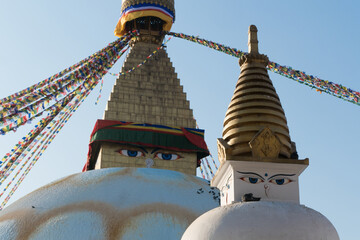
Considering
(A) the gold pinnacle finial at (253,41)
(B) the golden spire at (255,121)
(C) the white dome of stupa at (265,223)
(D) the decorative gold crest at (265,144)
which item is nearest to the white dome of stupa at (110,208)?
(B) the golden spire at (255,121)

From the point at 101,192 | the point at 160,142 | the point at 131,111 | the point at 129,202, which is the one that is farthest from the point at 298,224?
the point at 131,111

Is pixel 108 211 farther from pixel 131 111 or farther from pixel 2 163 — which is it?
pixel 131 111

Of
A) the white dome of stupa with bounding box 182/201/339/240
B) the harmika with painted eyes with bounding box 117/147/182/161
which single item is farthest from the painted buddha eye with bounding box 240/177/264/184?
the harmika with painted eyes with bounding box 117/147/182/161

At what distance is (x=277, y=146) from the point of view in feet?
19.5

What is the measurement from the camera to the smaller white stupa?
4828mm

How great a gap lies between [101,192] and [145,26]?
10866 mm

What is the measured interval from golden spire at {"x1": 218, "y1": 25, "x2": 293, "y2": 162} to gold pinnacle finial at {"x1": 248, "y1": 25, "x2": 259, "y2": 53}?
19cm

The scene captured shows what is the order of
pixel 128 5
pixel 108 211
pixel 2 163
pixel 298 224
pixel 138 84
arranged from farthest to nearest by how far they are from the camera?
pixel 128 5, pixel 138 84, pixel 2 163, pixel 108 211, pixel 298 224

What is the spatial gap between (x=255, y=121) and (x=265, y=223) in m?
1.76

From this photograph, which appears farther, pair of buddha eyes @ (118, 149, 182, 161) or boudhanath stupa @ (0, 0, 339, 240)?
pair of buddha eyes @ (118, 149, 182, 161)

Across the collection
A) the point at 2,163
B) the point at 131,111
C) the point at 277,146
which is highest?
the point at 131,111

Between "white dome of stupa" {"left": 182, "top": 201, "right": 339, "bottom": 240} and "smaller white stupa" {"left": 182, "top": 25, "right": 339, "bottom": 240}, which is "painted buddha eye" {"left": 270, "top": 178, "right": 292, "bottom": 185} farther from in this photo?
"white dome of stupa" {"left": 182, "top": 201, "right": 339, "bottom": 240}

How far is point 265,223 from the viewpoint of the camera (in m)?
4.80

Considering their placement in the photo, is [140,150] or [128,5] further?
[128,5]
